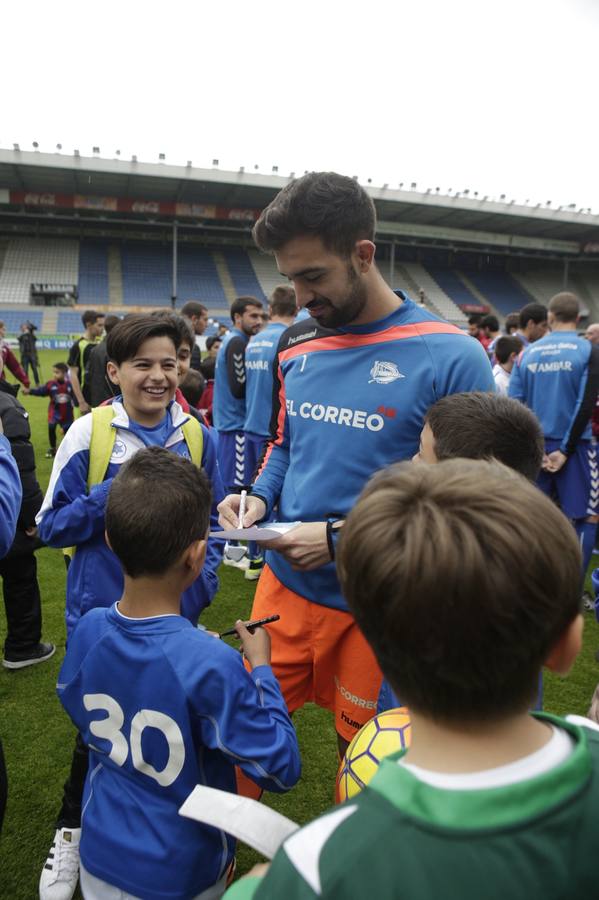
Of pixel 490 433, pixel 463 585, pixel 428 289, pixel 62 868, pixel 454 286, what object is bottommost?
pixel 62 868

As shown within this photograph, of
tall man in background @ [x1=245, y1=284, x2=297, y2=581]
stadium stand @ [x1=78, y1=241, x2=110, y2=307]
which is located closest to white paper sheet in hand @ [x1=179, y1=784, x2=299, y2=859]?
tall man in background @ [x1=245, y1=284, x2=297, y2=581]

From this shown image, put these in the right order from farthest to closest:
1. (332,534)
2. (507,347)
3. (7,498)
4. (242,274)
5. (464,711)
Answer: (242,274) → (507,347) → (332,534) → (7,498) → (464,711)

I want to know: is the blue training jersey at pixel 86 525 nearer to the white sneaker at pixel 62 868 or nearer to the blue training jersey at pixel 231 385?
the white sneaker at pixel 62 868

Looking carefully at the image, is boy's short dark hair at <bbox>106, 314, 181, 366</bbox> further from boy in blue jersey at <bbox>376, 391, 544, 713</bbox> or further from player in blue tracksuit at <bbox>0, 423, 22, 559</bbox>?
boy in blue jersey at <bbox>376, 391, 544, 713</bbox>

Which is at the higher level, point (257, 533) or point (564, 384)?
point (564, 384)

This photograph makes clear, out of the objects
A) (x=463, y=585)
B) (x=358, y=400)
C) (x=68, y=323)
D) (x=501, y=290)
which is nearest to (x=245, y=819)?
(x=463, y=585)

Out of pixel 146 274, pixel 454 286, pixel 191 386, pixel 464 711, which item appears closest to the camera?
pixel 464 711

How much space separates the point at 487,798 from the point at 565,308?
176 inches

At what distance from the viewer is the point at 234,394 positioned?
5383 mm

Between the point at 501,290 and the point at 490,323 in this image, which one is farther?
the point at 501,290

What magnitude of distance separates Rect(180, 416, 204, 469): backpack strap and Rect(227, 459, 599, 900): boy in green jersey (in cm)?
173

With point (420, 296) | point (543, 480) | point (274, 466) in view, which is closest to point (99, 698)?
point (274, 466)

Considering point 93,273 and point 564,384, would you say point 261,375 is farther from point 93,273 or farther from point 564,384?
point 93,273

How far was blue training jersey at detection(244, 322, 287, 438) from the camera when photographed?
4832 mm
